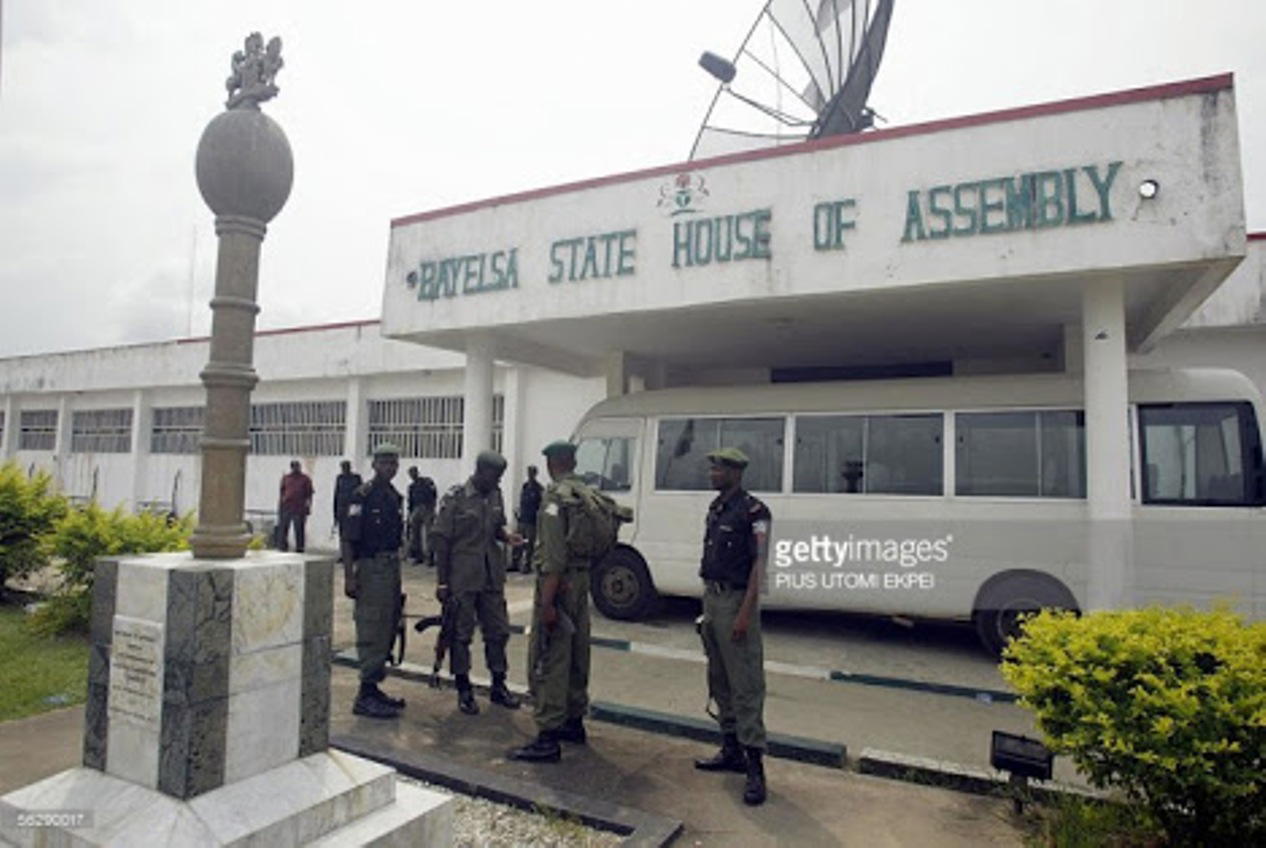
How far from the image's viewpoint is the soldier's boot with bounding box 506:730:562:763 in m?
3.86

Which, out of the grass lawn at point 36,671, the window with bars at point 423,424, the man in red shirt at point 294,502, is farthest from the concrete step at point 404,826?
the window with bars at point 423,424

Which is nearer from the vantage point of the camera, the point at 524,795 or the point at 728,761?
the point at 524,795

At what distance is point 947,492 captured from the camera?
6.37 metres

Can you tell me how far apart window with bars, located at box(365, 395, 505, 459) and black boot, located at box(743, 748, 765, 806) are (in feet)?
31.9

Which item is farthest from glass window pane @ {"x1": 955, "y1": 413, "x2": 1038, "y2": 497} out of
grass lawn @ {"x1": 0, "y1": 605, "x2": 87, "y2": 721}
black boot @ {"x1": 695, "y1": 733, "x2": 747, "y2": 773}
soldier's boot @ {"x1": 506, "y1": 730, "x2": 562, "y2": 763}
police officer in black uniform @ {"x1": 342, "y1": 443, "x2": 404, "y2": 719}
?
grass lawn @ {"x1": 0, "y1": 605, "x2": 87, "y2": 721}

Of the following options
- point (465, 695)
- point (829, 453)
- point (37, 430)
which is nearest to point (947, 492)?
point (829, 453)

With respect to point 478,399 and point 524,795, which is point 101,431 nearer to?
point 478,399

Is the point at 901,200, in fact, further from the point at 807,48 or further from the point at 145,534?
the point at 145,534

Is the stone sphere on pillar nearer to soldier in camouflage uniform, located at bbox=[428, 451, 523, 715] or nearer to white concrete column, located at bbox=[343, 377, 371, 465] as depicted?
soldier in camouflage uniform, located at bbox=[428, 451, 523, 715]

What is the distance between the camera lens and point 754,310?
7.01 m

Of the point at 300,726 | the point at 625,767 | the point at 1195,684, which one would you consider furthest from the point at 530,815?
the point at 1195,684

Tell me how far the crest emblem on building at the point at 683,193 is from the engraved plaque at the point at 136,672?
5536 mm

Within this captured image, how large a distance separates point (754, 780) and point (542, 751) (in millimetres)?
1148

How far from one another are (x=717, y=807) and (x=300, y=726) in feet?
6.23
